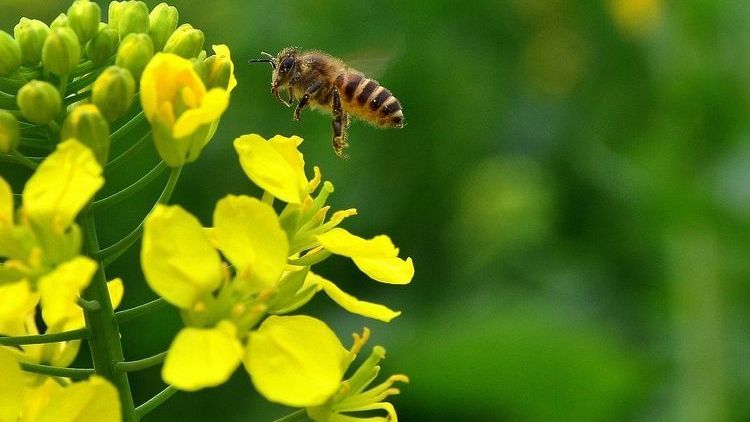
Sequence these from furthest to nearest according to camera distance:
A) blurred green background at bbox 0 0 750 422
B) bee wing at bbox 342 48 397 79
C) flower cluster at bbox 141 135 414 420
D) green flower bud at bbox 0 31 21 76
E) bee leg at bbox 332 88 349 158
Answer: blurred green background at bbox 0 0 750 422 < bee wing at bbox 342 48 397 79 < bee leg at bbox 332 88 349 158 < green flower bud at bbox 0 31 21 76 < flower cluster at bbox 141 135 414 420

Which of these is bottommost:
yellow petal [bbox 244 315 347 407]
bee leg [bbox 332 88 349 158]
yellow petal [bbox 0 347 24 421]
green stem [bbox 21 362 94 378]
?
yellow petal [bbox 0 347 24 421]

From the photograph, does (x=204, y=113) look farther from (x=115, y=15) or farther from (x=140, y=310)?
(x=115, y=15)

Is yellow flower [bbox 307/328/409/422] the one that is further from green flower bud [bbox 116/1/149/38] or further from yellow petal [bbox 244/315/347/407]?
green flower bud [bbox 116/1/149/38]

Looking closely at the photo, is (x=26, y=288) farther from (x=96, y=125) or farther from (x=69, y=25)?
(x=69, y=25)

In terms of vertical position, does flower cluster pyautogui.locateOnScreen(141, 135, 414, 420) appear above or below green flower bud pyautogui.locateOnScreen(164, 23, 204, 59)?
below

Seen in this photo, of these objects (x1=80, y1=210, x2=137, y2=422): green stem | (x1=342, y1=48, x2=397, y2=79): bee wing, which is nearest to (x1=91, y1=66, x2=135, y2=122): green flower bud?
(x1=80, y1=210, x2=137, y2=422): green stem
